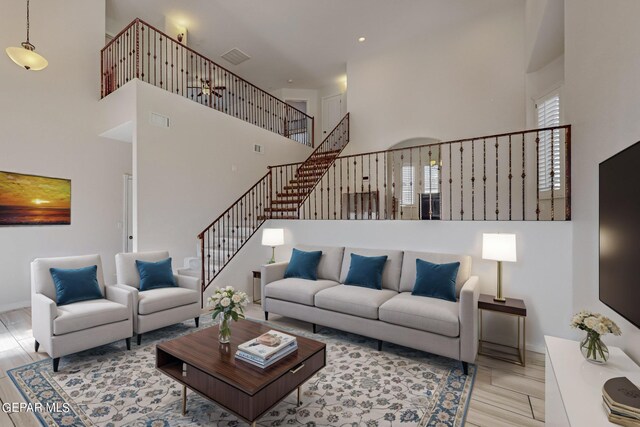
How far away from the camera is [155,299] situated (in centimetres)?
344

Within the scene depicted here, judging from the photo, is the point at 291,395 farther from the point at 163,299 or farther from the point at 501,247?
the point at 501,247

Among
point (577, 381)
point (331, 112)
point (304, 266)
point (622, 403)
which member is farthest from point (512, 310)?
point (331, 112)

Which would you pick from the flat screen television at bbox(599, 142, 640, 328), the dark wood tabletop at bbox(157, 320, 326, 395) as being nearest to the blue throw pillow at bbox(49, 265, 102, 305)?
the dark wood tabletop at bbox(157, 320, 326, 395)

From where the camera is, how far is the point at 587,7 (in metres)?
2.45

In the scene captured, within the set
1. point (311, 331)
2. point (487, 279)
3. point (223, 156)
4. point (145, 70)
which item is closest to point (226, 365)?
point (311, 331)

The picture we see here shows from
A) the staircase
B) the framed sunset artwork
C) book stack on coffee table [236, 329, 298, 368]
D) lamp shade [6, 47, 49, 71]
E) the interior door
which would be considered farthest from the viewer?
the interior door

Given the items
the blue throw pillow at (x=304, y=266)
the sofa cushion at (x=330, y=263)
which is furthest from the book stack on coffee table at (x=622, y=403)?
the blue throw pillow at (x=304, y=266)

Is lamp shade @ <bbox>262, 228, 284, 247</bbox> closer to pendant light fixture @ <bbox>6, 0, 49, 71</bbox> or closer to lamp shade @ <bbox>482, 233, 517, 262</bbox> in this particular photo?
lamp shade @ <bbox>482, 233, 517, 262</bbox>

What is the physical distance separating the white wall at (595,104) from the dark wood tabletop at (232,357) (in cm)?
203

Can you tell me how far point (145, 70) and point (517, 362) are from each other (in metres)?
7.62

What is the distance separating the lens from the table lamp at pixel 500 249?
9.99 ft

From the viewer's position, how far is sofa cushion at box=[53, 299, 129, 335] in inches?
110

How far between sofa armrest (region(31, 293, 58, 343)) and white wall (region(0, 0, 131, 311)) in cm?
237

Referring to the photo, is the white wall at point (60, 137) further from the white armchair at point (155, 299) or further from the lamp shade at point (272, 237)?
the lamp shade at point (272, 237)
